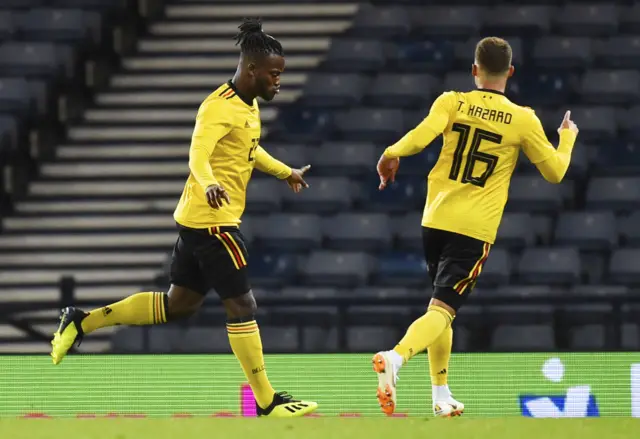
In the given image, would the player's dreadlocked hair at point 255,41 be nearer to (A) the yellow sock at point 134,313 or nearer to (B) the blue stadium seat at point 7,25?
(A) the yellow sock at point 134,313

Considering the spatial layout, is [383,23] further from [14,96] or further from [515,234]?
[14,96]

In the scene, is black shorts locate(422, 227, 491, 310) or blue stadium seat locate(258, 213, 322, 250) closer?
black shorts locate(422, 227, 491, 310)

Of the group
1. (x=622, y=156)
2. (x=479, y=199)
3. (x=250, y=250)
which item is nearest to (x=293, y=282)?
(x=250, y=250)

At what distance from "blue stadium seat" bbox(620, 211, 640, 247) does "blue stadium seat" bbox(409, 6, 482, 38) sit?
2.40m

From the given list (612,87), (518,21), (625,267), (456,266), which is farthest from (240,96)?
(518,21)

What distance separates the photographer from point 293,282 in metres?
10.2

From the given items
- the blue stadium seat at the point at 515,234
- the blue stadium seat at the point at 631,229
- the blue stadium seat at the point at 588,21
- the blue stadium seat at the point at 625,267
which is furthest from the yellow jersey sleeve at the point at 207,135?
the blue stadium seat at the point at 588,21

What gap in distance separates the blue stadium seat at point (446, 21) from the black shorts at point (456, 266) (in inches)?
256

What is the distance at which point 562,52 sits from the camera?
11617mm

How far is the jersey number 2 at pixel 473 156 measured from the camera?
5555 millimetres

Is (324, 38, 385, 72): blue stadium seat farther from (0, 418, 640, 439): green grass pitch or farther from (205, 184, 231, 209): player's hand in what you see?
(0, 418, 640, 439): green grass pitch

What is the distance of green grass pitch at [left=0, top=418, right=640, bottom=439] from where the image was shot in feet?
14.6

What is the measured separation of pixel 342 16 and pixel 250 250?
3374mm

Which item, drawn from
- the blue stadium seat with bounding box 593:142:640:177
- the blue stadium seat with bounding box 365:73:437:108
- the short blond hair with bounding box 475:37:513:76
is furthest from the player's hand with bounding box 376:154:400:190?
the blue stadium seat with bounding box 365:73:437:108
